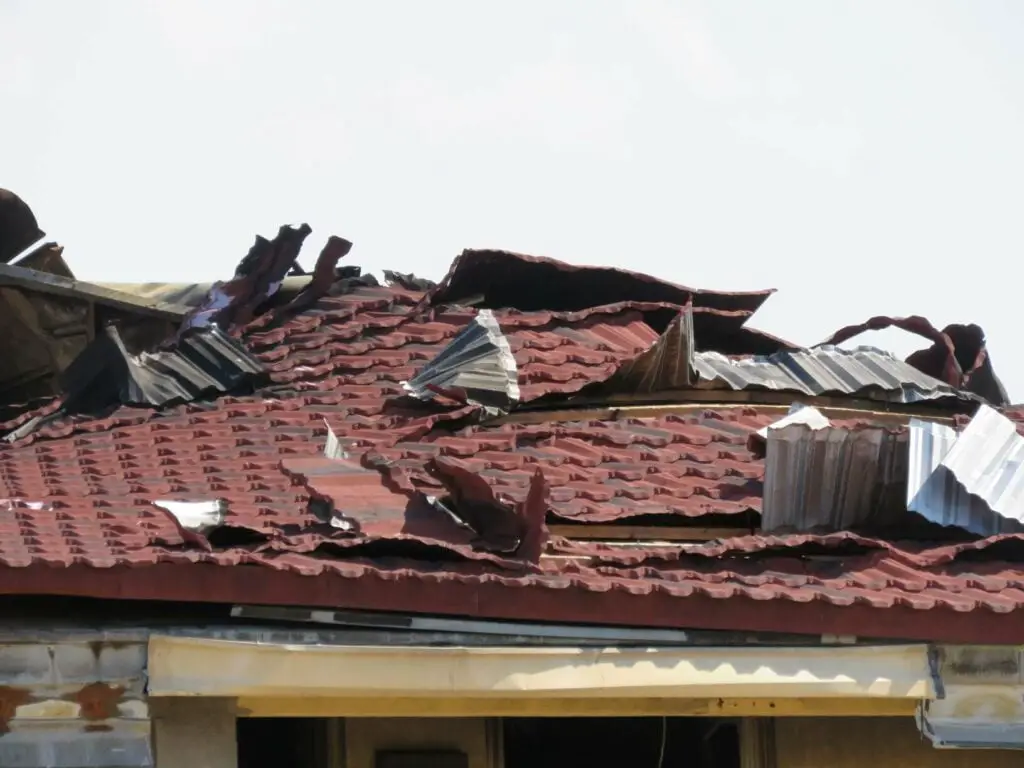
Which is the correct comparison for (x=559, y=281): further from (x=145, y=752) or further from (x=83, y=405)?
(x=145, y=752)

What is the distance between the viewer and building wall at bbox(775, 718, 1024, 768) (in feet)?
19.3

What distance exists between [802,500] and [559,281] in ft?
11.5

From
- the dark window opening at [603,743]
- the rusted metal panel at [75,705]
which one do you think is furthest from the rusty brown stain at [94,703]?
the dark window opening at [603,743]

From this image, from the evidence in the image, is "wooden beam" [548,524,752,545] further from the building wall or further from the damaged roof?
the building wall

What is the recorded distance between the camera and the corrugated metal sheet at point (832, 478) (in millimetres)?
6309

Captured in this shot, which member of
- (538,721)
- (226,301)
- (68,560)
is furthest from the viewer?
(226,301)

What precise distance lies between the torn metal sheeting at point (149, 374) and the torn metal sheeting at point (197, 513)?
2.40 m

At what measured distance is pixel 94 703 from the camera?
16.4 feet

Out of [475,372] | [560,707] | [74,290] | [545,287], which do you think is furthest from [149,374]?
[560,707]

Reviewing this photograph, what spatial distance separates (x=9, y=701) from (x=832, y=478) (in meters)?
3.07

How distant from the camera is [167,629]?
5051 millimetres

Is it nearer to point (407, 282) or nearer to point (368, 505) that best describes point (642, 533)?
point (368, 505)

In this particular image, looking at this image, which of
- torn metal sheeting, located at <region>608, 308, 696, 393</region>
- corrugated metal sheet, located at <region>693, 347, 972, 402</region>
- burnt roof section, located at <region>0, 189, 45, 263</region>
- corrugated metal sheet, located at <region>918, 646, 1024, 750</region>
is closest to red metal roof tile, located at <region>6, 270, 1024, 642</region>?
corrugated metal sheet, located at <region>918, 646, 1024, 750</region>

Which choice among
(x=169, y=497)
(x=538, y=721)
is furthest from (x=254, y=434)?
(x=538, y=721)
